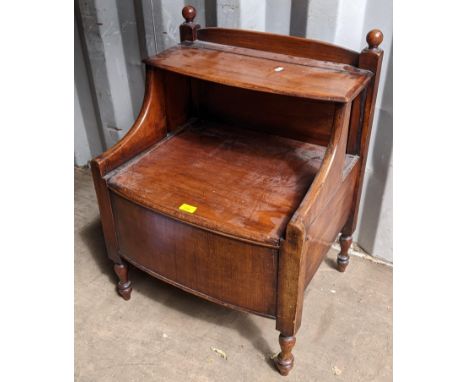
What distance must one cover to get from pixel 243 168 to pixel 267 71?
311 mm

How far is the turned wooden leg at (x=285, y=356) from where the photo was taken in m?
1.37

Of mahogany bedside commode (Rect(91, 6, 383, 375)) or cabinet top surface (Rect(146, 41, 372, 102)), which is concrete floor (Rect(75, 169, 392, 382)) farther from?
cabinet top surface (Rect(146, 41, 372, 102))

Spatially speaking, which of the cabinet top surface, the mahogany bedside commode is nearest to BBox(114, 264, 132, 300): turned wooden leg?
the mahogany bedside commode

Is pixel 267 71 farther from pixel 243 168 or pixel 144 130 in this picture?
pixel 144 130

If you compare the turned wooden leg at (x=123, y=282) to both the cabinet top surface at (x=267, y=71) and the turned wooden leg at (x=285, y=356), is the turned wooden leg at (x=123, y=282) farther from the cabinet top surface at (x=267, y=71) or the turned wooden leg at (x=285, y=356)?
the cabinet top surface at (x=267, y=71)

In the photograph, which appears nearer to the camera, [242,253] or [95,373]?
[242,253]

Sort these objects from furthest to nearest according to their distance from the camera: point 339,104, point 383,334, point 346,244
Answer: point 346,244, point 383,334, point 339,104

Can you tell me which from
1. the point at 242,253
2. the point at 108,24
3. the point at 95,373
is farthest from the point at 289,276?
the point at 108,24

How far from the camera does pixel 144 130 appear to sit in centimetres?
153

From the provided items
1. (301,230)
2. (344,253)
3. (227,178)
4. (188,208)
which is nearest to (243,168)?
(227,178)

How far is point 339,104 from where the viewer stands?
119 centimetres

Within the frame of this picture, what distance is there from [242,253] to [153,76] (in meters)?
0.65

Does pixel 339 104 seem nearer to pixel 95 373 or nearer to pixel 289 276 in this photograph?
pixel 289 276

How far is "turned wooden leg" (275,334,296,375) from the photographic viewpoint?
4.48 feet
